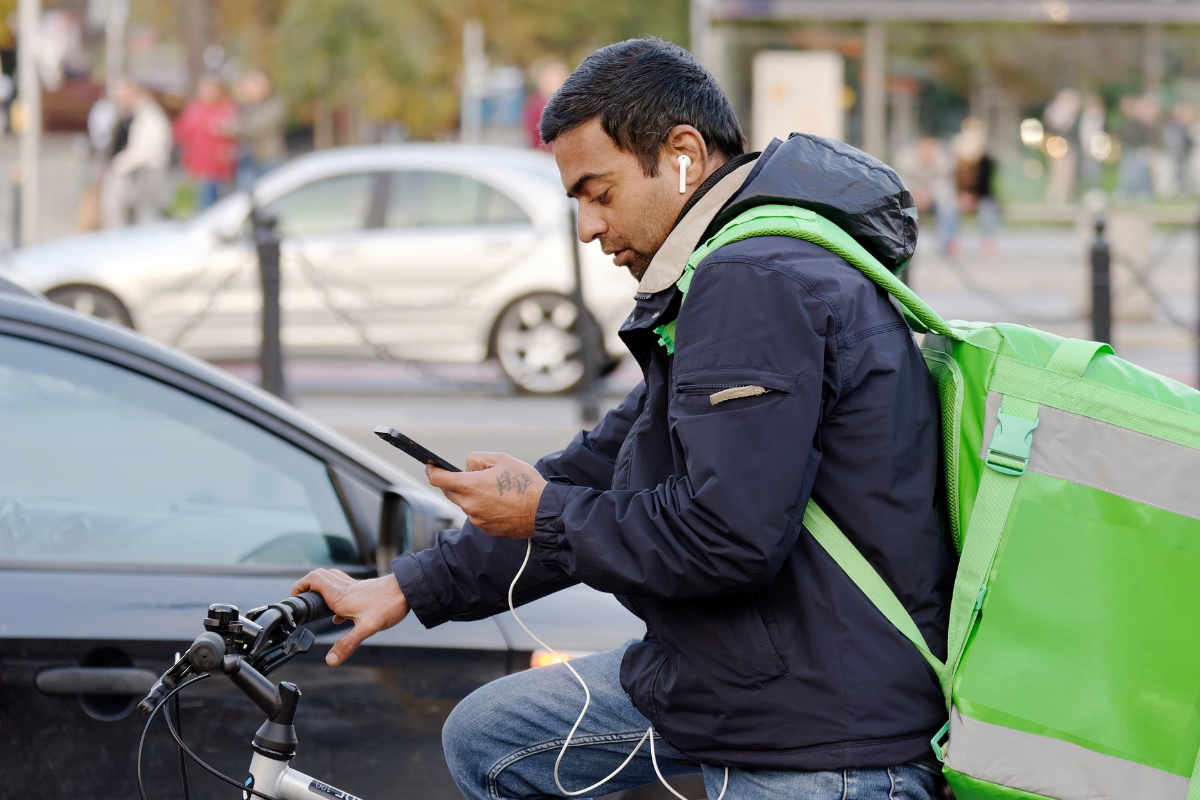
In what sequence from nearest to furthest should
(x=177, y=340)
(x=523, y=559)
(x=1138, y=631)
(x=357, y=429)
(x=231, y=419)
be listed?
(x=1138, y=631) < (x=523, y=559) < (x=231, y=419) < (x=357, y=429) < (x=177, y=340)

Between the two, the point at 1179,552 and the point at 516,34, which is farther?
the point at 516,34

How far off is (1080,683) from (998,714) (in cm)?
11

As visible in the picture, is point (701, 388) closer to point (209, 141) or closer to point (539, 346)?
point (539, 346)

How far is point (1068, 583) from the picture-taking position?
1919 mm

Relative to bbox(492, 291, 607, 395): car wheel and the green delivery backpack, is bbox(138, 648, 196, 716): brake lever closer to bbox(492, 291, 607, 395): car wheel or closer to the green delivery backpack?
the green delivery backpack

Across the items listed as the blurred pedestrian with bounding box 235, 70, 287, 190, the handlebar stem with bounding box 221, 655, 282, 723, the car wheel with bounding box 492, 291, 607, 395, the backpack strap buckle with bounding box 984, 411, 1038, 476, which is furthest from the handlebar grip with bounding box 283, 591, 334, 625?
the blurred pedestrian with bounding box 235, 70, 287, 190

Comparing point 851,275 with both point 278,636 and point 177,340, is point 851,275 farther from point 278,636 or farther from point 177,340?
point 177,340

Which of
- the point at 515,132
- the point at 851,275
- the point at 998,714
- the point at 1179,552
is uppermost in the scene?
the point at 515,132

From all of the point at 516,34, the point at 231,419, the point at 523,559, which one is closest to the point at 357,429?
the point at 231,419

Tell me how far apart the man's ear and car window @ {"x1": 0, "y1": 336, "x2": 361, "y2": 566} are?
1170 mm

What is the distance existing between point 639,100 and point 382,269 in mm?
8889

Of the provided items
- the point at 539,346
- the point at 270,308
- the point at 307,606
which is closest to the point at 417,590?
the point at 307,606

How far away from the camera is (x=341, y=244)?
1085cm

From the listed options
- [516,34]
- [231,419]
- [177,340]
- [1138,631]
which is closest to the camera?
[1138,631]
